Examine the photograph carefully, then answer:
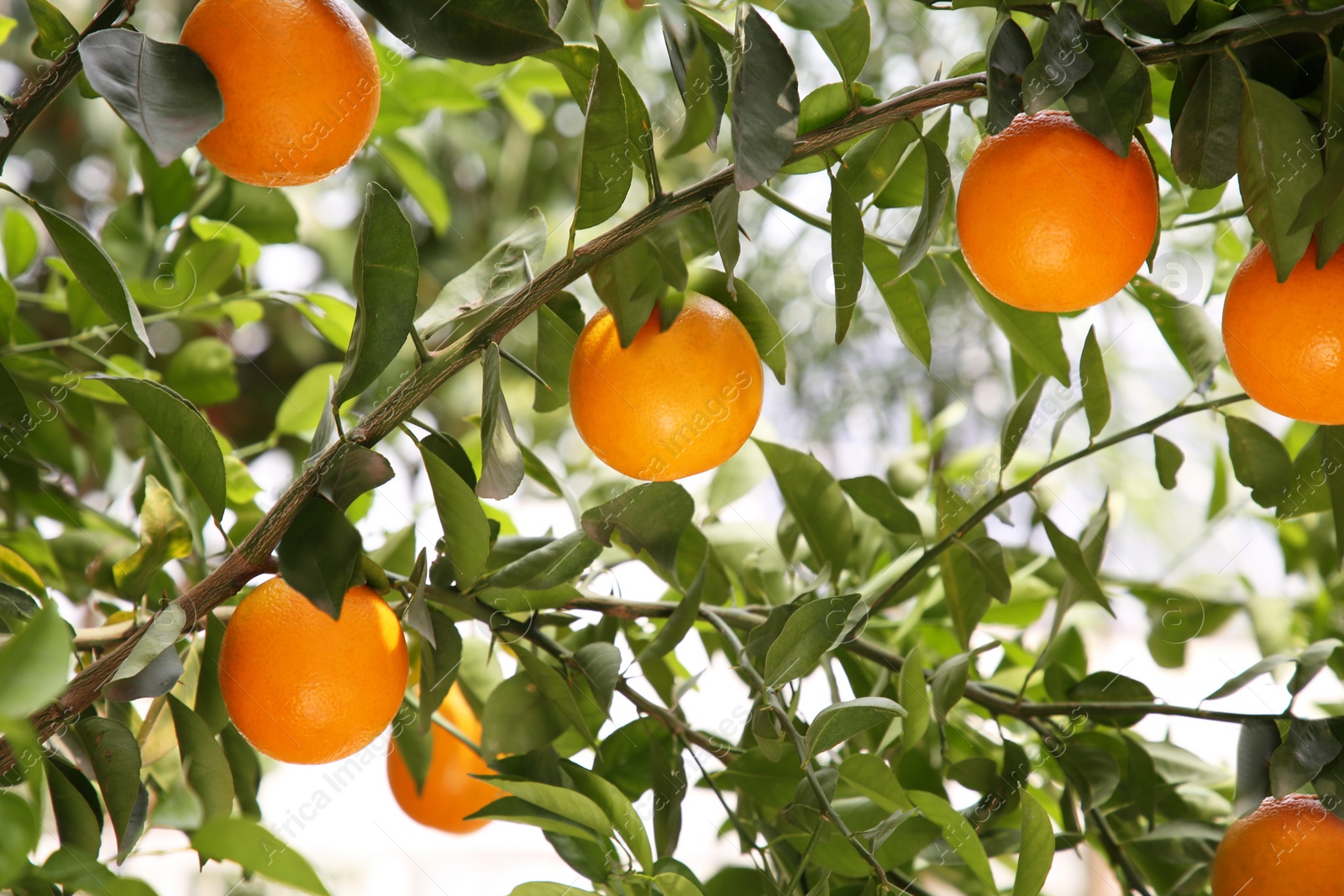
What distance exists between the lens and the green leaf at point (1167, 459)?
0.56 m

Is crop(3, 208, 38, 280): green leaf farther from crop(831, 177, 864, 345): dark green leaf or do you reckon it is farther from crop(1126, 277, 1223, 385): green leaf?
crop(1126, 277, 1223, 385): green leaf

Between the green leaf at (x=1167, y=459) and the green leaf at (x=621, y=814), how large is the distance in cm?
34

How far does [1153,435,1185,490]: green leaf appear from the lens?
56 centimetres

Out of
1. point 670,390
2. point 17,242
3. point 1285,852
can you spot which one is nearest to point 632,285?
point 670,390

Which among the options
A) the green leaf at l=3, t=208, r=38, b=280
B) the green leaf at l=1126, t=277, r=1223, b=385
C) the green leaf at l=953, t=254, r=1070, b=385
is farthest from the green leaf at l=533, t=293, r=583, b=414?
the green leaf at l=3, t=208, r=38, b=280

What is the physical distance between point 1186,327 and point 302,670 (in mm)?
498

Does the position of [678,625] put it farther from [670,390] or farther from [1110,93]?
[1110,93]

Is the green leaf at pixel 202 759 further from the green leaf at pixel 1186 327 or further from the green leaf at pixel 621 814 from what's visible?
the green leaf at pixel 1186 327

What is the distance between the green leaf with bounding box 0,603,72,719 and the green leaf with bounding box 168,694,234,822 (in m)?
0.23

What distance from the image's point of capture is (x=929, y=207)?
1.26ft

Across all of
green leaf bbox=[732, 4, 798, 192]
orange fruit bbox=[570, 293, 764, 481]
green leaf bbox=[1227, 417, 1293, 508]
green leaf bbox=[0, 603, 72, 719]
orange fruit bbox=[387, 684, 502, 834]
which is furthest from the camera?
orange fruit bbox=[387, 684, 502, 834]

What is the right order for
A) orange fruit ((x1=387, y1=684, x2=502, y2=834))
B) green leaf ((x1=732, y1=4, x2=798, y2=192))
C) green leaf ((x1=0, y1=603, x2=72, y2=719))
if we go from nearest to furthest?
green leaf ((x1=0, y1=603, x2=72, y2=719)), green leaf ((x1=732, y1=4, x2=798, y2=192)), orange fruit ((x1=387, y1=684, x2=502, y2=834))

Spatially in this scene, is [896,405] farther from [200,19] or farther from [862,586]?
[200,19]

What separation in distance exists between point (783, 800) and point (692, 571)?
0.16 meters
